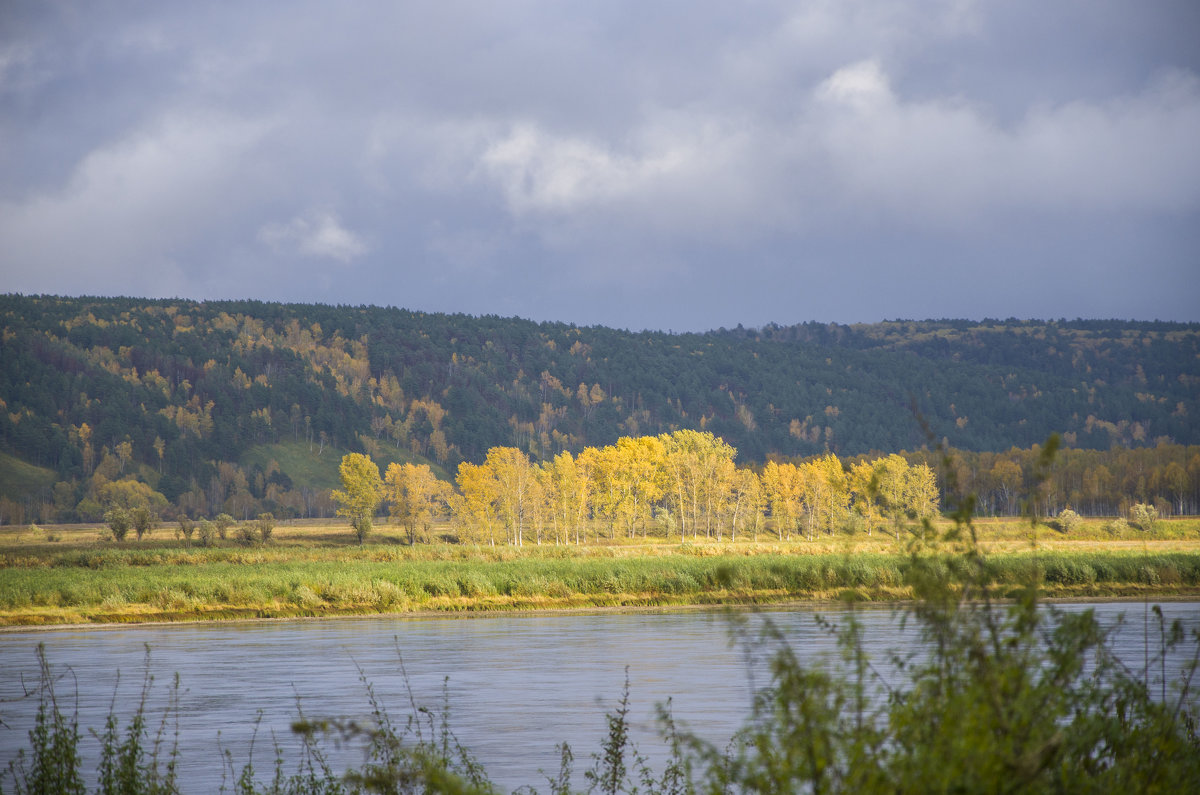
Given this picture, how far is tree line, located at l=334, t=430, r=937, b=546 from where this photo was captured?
114m

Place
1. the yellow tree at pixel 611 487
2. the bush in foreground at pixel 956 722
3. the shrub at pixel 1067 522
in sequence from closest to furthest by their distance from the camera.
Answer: the bush in foreground at pixel 956 722 < the shrub at pixel 1067 522 < the yellow tree at pixel 611 487

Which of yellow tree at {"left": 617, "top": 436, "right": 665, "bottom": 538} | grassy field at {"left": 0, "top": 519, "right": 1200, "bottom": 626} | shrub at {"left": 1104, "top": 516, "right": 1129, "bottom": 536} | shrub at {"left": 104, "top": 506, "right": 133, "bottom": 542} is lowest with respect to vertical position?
shrub at {"left": 1104, "top": 516, "right": 1129, "bottom": 536}

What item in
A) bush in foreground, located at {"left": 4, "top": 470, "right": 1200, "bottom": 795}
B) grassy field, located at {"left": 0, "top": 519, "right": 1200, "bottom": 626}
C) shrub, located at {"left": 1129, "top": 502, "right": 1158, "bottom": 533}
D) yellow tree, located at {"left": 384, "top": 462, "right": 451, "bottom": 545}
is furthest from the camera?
yellow tree, located at {"left": 384, "top": 462, "right": 451, "bottom": 545}

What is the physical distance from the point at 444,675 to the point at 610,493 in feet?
290

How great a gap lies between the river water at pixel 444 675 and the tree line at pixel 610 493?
66.4m

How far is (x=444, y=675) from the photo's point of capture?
29.7 m

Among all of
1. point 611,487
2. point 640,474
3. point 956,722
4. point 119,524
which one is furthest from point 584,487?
point 956,722

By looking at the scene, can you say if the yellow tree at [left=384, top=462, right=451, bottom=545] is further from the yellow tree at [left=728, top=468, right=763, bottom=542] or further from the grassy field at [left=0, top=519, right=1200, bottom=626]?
the grassy field at [left=0, top=519, right=1200, bottom=626]

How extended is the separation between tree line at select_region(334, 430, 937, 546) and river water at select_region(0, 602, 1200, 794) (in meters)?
66.4

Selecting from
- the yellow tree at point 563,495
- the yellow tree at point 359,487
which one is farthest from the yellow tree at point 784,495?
the yellow tree at point 359,487

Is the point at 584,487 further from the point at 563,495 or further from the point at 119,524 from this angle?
the point at 119,524

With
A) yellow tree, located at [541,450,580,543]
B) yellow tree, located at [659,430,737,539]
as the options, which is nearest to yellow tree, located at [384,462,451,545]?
yellow tree, located at [541,450,580,543]

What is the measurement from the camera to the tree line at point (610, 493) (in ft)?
373

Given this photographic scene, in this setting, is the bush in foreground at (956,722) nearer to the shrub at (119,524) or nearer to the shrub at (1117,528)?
the shrub at (119,524)
